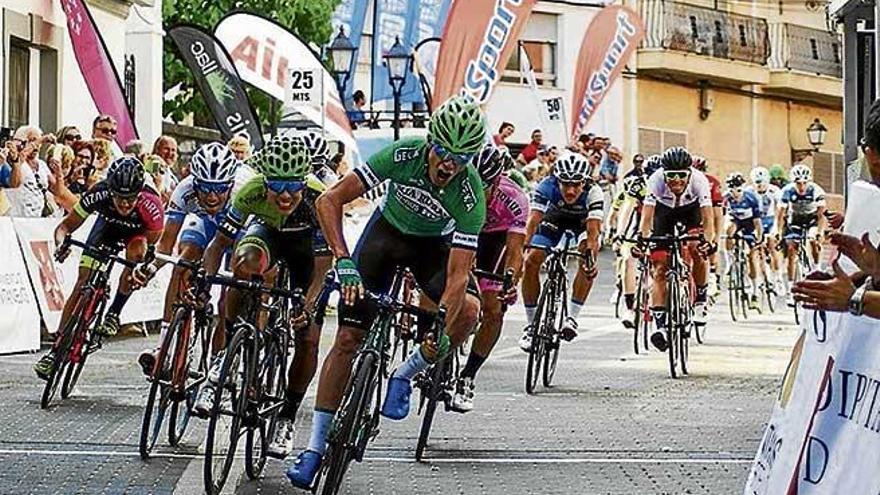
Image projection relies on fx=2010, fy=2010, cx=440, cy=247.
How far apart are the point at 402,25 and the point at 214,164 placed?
29885 millimetres

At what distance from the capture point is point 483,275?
13.2m

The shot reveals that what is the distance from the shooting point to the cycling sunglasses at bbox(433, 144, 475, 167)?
938 centimetres

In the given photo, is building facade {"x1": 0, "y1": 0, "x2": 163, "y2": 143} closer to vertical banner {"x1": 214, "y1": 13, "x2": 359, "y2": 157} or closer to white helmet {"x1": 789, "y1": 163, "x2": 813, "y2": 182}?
vertical banner {"x1": 214, "y1": 13, "x2": 359, "y2": 157}

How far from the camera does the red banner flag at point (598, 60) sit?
119 feet

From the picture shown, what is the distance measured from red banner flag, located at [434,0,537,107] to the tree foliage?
6.63 metres

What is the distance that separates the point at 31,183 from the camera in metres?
18.3

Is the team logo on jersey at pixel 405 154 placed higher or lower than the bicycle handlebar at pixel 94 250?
higher

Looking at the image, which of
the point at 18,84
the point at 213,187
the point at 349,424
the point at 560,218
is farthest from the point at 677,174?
the point at 18,84

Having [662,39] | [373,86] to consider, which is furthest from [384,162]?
[662,39]

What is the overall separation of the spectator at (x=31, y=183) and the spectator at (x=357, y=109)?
57.4 feet

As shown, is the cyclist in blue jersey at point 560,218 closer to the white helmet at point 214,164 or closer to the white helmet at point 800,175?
the white helmet at point 214,164

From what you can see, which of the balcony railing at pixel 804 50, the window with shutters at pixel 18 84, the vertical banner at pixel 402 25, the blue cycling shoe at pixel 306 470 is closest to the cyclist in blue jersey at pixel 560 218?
the blue cycling shoe at pixel 306 470

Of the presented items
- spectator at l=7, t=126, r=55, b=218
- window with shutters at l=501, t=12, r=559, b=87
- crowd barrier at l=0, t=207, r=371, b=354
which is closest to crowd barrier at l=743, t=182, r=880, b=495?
crowd barrier at l=0, t=207, r=371, b=354

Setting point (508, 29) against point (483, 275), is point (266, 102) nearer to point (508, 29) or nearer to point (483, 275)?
point (508, 29)
